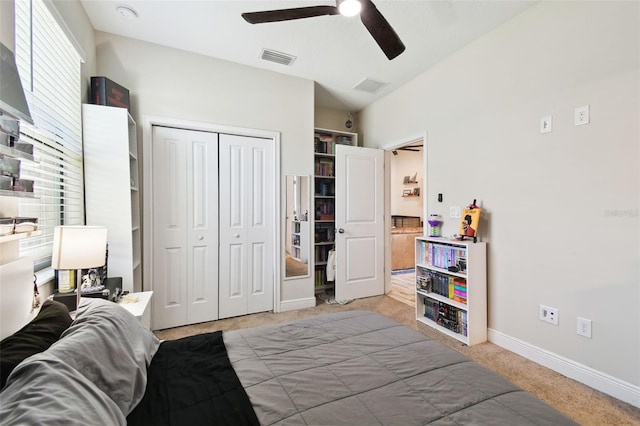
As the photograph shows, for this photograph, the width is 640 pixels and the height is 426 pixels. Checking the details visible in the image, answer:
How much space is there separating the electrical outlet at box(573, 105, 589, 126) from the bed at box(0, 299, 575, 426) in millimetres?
1881

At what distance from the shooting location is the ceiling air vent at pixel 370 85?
136 inches

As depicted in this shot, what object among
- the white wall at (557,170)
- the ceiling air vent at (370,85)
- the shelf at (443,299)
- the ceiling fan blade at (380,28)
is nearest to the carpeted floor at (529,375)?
the white wall at (557,170)

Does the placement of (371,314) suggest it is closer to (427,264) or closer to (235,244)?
(427,264)

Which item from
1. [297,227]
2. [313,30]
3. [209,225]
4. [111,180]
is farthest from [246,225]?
[313,30]

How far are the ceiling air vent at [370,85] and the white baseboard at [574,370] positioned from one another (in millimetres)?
2925

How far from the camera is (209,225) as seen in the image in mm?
2965

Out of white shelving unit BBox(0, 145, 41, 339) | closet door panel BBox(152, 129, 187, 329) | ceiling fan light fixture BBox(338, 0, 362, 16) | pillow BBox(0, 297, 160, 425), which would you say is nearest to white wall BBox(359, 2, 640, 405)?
ceiling fan light fixture BBox(338, 0, 362, 16)

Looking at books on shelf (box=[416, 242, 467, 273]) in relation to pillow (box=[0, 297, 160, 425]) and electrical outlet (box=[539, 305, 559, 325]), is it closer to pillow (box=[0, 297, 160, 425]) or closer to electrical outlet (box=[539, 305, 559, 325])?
electrical outlet (box=[539, 305, 559, 325])

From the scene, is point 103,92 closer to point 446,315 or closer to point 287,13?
point 287,13

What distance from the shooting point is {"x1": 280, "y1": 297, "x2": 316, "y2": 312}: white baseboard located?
129 inches

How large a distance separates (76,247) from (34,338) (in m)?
0.75

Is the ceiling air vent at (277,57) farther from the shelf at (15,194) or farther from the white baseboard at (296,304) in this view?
the white baseboard at (296,304)

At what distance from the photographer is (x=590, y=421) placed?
1.59m

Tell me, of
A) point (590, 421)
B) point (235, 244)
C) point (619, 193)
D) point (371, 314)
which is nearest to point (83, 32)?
point (235, 244)
